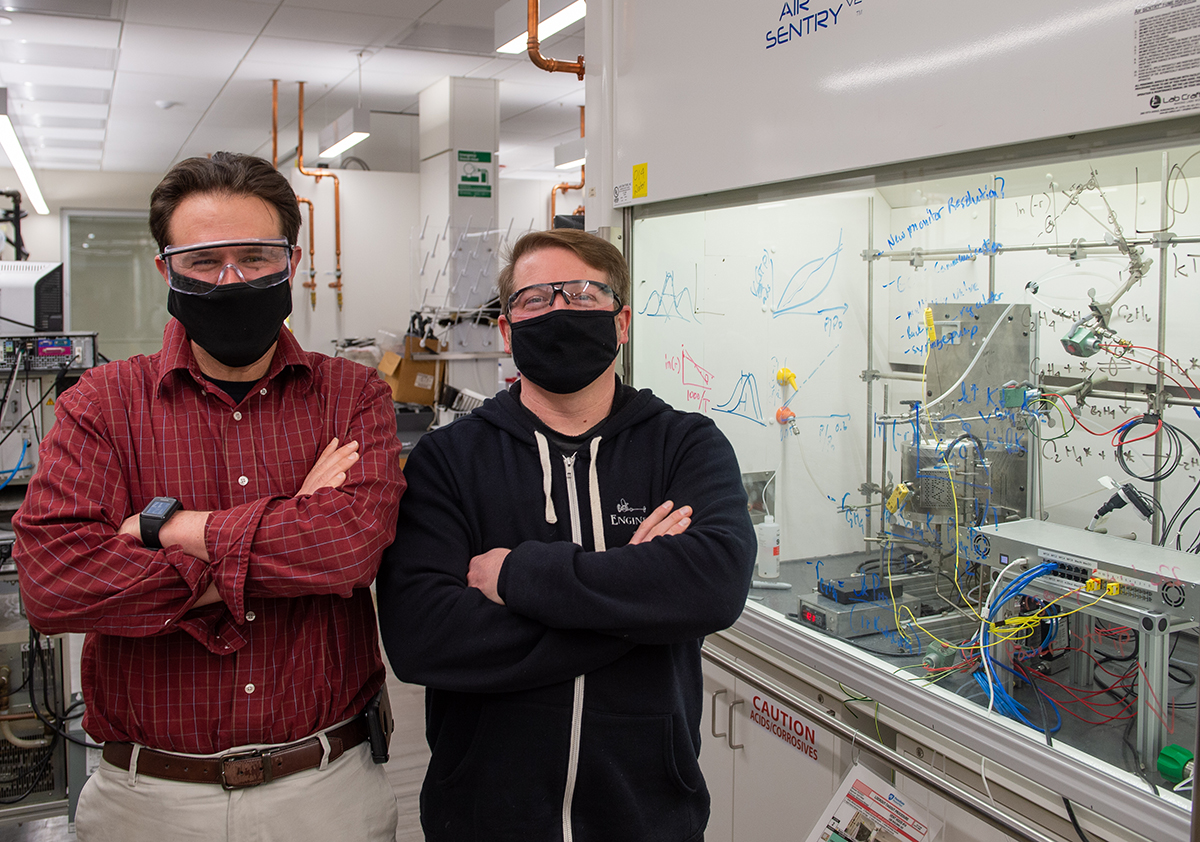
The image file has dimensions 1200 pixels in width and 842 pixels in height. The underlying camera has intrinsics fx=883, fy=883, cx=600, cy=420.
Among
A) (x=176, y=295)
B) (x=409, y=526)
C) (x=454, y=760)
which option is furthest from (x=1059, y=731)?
(x=176, y=295)

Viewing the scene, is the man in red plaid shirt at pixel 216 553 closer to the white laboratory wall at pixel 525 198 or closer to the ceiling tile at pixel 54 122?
the ceiling tile at pixel 54 122

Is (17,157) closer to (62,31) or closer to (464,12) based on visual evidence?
(62,31)

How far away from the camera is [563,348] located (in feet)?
4.56

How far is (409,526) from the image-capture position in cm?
136

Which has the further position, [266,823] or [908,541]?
[908,541]

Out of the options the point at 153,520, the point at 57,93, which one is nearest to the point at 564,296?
the point at 153,520

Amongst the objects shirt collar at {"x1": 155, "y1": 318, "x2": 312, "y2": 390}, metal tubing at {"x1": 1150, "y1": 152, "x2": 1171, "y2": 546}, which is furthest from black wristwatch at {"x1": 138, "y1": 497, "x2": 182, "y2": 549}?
metal tubing at {"x1": 1150, "y1": 152, "x2": 1171, "y2": 546}

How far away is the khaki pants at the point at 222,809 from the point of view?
4.08 ft

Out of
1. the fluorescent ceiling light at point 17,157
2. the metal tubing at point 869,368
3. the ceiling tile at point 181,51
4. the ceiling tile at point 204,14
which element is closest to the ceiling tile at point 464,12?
the ceiling tile at point 204,14

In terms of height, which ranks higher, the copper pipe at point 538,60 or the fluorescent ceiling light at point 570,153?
the fluorescent ceiling light at point 570,153

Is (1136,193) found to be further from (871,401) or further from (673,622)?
(673,622)

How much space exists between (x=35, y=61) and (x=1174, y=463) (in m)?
6.43

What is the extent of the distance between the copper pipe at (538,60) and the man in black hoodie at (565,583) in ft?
4.51

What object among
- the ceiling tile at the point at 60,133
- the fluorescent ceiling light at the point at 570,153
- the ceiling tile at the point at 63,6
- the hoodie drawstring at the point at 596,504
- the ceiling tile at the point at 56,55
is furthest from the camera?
the ceiling tile at the point at 60,133
